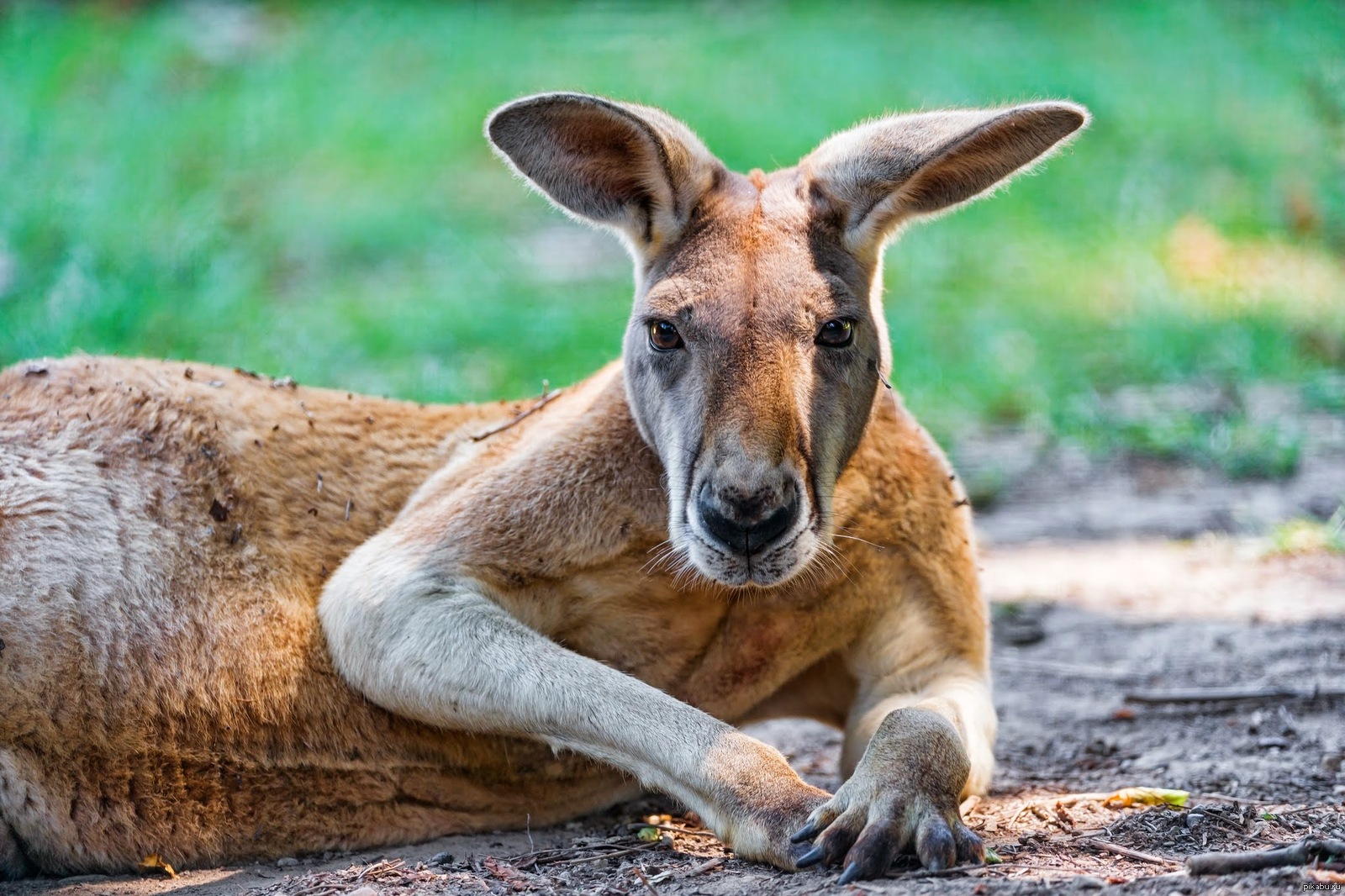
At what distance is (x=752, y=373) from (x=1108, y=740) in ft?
5.80

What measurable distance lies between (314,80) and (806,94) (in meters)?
4.33

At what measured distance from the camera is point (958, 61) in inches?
508

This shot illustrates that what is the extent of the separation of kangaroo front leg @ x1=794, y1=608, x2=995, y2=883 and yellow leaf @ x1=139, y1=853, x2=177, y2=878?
4.80 feet

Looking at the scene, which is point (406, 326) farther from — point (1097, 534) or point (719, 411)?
point (719, 411)

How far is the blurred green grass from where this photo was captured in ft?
25.1

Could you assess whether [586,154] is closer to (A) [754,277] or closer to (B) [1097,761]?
(A) [754,277]

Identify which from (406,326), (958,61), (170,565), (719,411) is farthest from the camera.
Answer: (958,61)

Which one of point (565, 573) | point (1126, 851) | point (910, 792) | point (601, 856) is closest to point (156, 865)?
point (601, 856)

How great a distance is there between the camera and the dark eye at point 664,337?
3.42 metres

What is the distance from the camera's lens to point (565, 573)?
3627 millimetres

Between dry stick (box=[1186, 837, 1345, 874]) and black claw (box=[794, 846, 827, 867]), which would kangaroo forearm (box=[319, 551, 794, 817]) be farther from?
dry stick (box=[1186, 837, 1345, 874])

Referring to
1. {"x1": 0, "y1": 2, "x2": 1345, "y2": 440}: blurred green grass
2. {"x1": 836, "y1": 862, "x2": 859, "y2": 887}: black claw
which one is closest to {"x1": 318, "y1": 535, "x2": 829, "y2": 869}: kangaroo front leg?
{"x1": 836, "y1": 862, "x2": 859, "y2": 887}: black claw

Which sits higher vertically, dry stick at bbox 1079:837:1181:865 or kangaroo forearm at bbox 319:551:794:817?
kangaroo forearm at bbox 319:551:794:817

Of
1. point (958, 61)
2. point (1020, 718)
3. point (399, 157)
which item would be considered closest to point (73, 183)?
point (399, 157)
